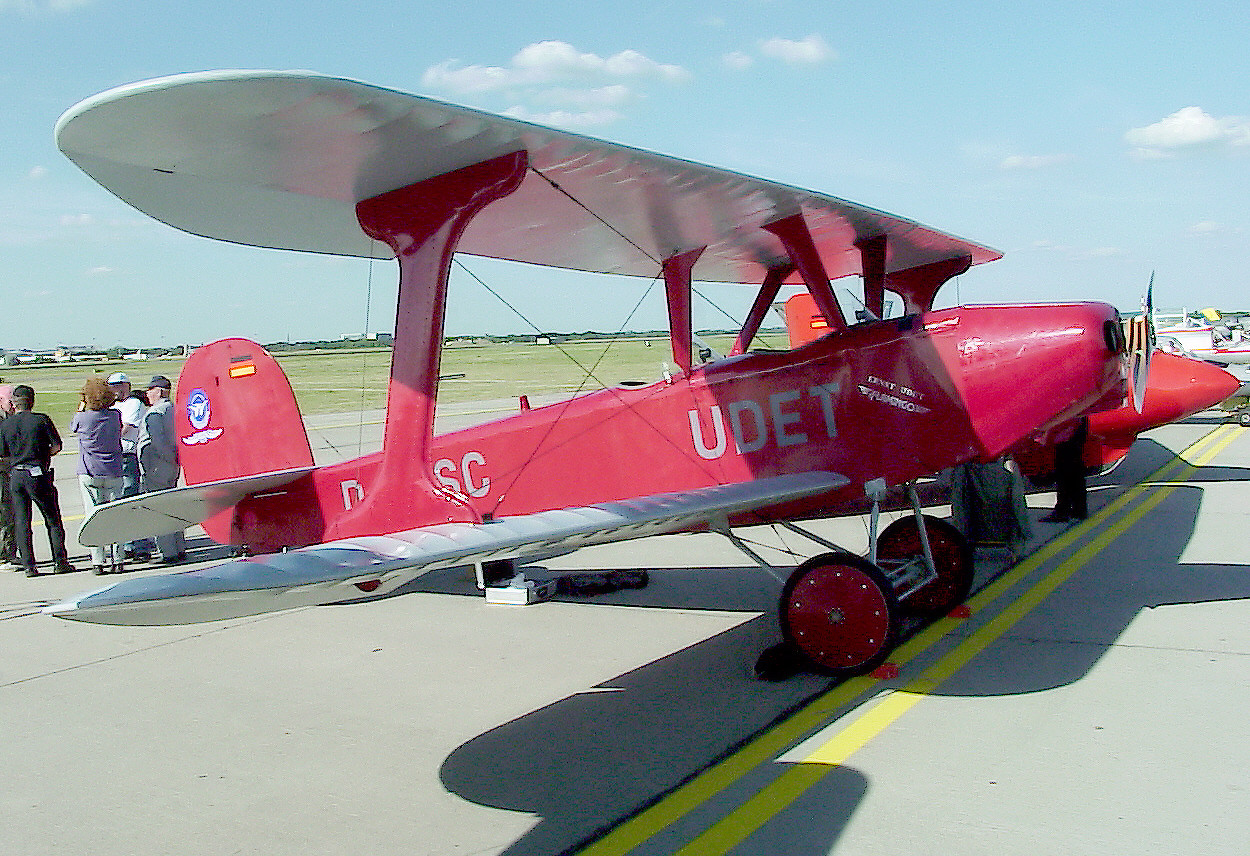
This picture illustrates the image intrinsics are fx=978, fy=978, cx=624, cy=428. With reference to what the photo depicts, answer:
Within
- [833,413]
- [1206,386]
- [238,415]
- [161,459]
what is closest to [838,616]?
[833,413]

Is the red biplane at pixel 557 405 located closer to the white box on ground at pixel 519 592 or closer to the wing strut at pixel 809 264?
the wing strut at pixel 809 264

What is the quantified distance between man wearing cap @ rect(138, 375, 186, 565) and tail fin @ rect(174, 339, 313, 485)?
1.83m

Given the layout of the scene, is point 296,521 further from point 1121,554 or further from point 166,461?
point 1121,554

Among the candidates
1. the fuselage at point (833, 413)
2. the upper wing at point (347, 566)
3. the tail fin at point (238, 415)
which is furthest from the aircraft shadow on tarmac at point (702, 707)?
the tail fin at point (238, 415)

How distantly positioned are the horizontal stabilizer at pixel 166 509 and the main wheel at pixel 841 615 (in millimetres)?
3363

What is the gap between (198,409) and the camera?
7.17 metres

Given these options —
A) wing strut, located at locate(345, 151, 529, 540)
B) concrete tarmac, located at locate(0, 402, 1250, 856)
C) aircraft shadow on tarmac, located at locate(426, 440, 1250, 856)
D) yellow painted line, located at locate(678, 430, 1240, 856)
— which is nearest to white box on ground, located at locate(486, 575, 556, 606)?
concrete tarmac, located at locate(0, 402, 1250, 856)

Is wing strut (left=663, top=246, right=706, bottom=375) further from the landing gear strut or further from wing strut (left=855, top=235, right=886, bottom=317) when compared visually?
the landing gear strut

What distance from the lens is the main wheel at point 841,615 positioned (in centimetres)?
479

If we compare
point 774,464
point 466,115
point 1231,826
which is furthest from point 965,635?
point 466,115

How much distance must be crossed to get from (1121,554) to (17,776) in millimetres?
7364

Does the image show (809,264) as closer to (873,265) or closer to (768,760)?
(873,265)

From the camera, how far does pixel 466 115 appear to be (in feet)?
11.7

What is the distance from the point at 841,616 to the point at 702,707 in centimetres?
87
